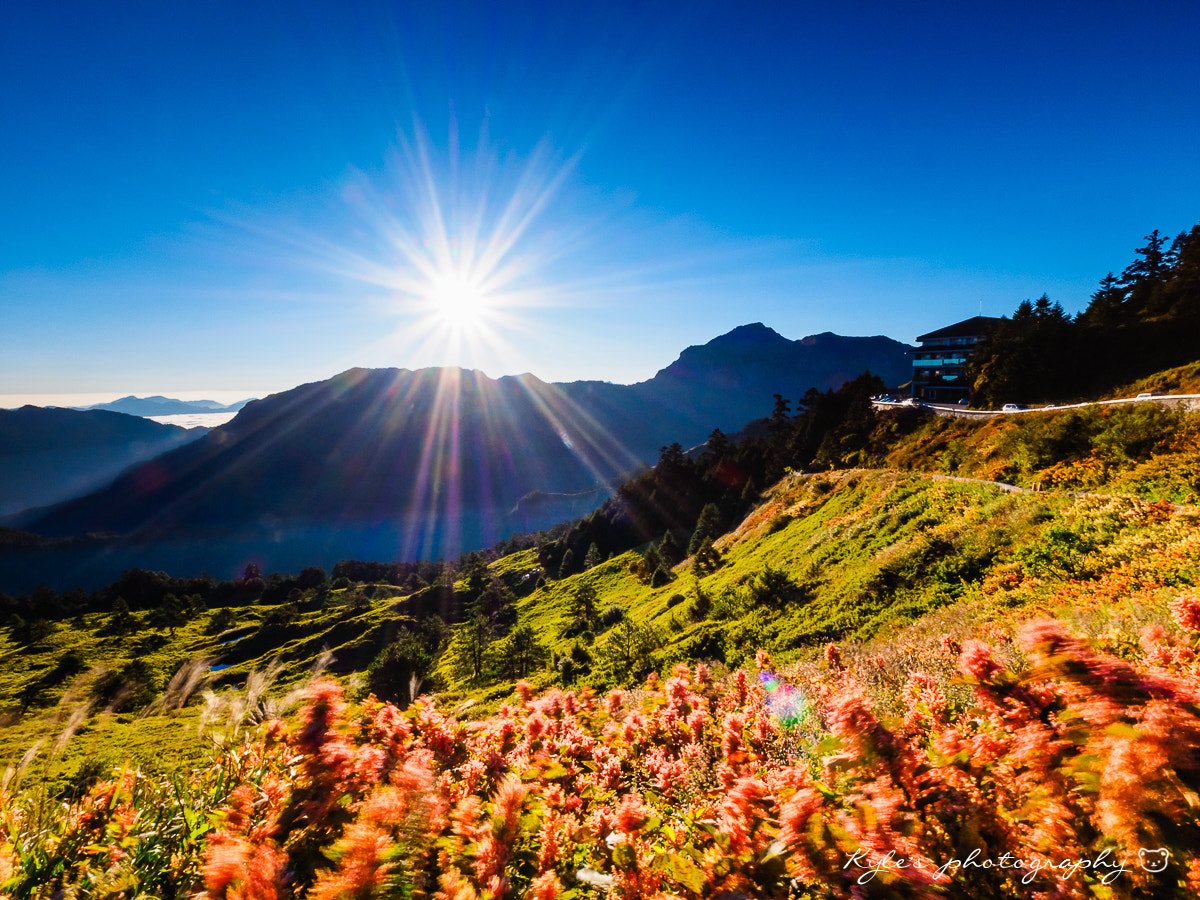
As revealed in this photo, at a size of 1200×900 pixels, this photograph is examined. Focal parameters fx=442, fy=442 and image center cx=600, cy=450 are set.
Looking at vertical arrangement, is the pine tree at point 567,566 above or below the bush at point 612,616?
below

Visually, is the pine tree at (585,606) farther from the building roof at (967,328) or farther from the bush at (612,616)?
the building roof at (967,328)

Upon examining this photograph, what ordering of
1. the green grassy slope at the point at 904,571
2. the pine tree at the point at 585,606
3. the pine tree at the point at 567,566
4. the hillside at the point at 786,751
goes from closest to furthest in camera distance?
the hillside at the point at 786,751, the green grassy slope at the point at 904,571, the pine tree at the point at 585,606, the pine tree at the point at 567,566

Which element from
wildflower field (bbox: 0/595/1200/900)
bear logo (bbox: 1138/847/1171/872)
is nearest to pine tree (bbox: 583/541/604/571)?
wildflower field (bbox: 0/595/1200/900)

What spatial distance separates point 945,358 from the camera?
187 ft

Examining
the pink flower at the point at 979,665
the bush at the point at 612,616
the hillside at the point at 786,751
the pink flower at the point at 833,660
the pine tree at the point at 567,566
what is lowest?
the pine tree at the point at 567,566

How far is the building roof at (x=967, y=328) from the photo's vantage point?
55425mm

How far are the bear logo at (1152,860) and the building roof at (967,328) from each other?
233 ft

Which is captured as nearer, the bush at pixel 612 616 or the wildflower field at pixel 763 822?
the wildflower field at pixel 763 822

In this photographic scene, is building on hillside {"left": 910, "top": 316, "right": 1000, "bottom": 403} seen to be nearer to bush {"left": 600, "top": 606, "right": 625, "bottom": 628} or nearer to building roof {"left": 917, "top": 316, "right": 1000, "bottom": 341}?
building roof {"left": 917, "top": 316, "right": 1000, "bottom": 341}

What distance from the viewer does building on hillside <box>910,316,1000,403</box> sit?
5350cm

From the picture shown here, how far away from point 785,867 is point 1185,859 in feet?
3.94

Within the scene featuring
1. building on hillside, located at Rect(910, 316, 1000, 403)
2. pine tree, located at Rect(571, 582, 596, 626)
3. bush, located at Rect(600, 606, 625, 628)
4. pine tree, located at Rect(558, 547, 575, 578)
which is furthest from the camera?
pine tree, located at Rect(558, 547, 575, 578)

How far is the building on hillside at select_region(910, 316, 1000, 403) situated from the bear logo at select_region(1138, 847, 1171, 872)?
6320cm

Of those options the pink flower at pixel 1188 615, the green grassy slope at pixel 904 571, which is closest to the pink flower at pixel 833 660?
the green grassy slope at pixel 904 571
